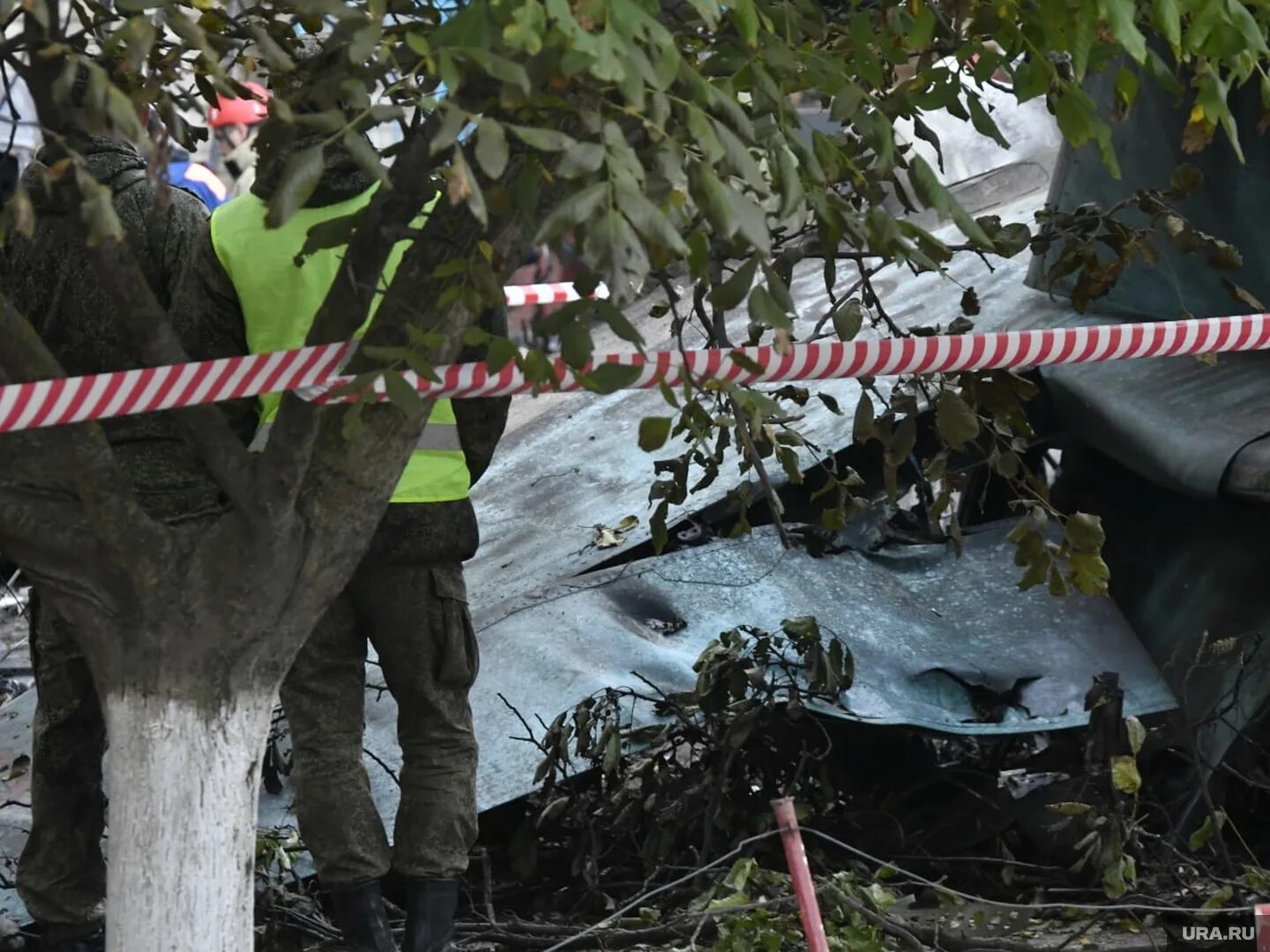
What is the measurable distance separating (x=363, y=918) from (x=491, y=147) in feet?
7.13

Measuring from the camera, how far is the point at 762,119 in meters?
2.37

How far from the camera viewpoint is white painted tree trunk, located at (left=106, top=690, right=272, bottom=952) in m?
2.72

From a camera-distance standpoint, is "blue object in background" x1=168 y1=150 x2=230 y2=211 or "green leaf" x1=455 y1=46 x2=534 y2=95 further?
"blue object in background" x1=168 y1=150 x2=230 y2=211

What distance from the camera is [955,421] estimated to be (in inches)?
137

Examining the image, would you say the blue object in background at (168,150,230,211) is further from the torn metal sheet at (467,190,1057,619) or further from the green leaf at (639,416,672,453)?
the green leaf at (639,416,672,453)

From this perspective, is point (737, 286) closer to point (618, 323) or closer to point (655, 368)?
point (618, 323)

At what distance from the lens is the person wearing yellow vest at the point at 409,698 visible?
3627 millimetres

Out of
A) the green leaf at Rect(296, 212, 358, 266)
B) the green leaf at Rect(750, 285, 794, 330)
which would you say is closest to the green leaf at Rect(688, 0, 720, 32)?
the green leaf at Rect(750, 285, 794, 330)

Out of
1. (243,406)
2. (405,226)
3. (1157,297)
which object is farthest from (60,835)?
(1157,297)

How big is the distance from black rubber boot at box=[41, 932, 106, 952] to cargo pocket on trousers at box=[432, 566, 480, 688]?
0.97m

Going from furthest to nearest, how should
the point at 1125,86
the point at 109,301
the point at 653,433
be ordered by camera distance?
the point at 109,301, the point at 1125,86, the point at 653,433

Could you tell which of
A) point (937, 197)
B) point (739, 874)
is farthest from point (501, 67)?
point (739, 874)

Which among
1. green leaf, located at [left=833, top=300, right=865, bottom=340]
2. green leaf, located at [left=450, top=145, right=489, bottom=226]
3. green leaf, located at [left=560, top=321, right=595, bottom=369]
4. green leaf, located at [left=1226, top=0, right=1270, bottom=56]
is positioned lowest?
green leaf, located at [left=833, top=300, right=865, bottom=340]

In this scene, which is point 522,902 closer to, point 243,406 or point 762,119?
point 243,406
